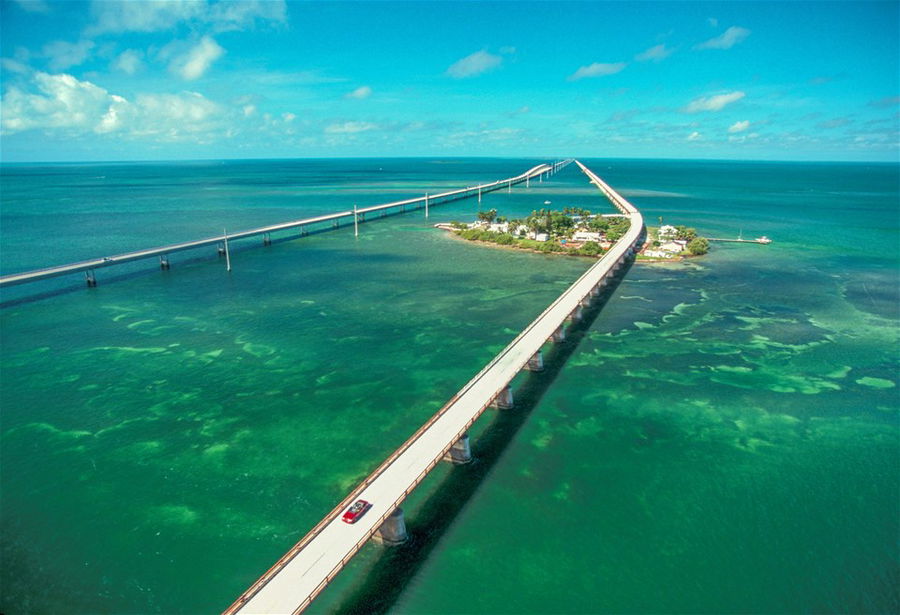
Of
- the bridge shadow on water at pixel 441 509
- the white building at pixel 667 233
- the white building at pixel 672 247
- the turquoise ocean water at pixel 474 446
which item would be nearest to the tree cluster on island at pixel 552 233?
the white building at pixel 667 233

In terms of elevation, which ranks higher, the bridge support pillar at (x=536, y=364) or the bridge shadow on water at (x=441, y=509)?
the bridge support pillar at (x=536, y=364)

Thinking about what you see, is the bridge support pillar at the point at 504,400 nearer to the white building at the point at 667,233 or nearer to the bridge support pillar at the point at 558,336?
the bridge support pillar at the point at 558,336

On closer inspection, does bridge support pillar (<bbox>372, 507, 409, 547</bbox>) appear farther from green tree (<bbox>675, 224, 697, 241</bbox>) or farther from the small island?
green tree (<bbox>675, 224, 697, 241</bbox>)

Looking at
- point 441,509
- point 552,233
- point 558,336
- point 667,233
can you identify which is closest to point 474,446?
point 441,509

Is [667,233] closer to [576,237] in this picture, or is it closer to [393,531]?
[576,237]

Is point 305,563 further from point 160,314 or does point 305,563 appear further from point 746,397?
point 160,314

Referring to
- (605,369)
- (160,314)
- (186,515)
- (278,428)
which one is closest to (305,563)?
(186,515)
